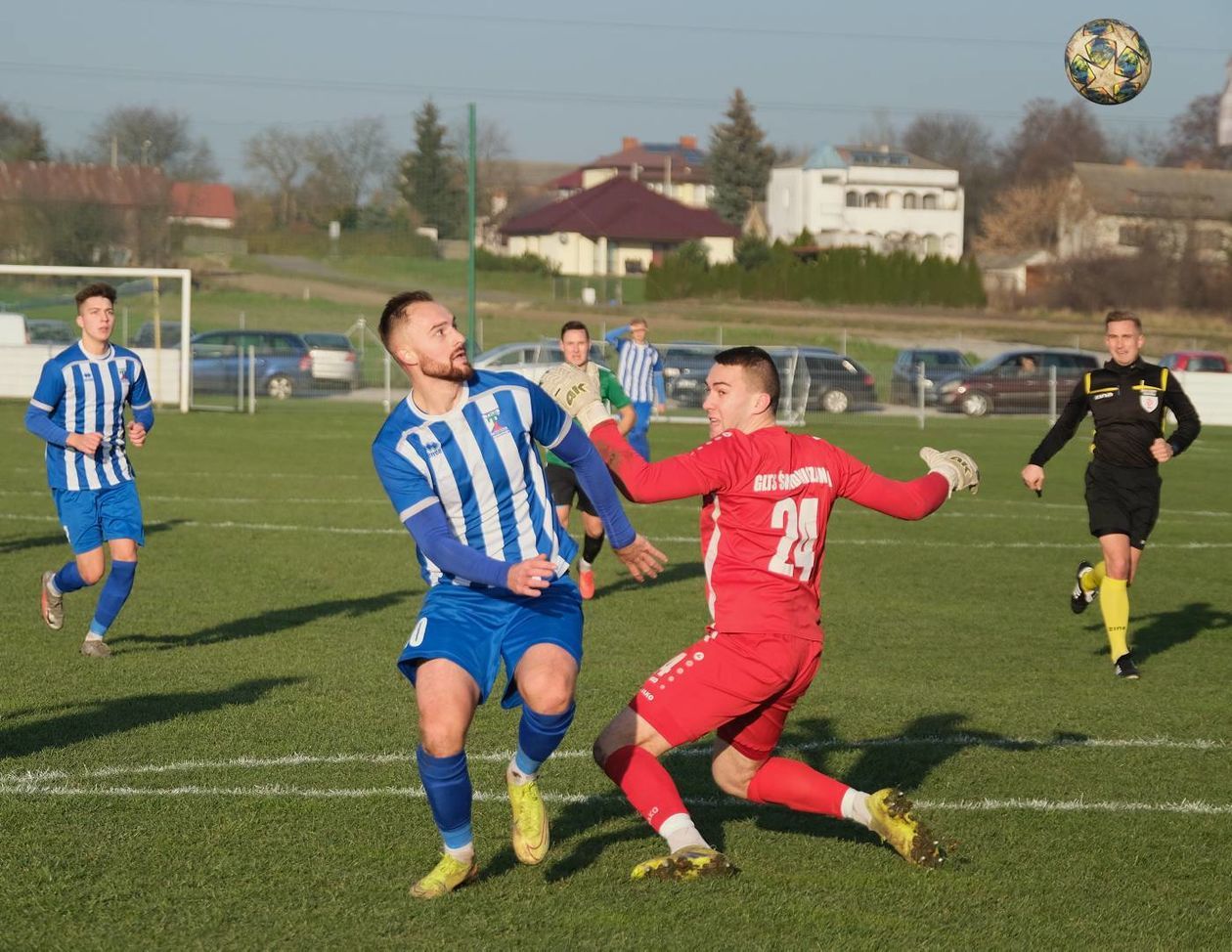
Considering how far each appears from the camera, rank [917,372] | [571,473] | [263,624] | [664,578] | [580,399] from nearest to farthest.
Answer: [580,399], [263,624], [571,473], [664,578], [917,372]

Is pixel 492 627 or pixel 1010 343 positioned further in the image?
pixel 1010 343

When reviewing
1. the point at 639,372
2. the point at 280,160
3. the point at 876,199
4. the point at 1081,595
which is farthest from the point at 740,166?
the point at 1081,595

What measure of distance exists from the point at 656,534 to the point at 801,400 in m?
18.7

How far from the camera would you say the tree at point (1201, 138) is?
9312 centimetres

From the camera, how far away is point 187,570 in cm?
1256

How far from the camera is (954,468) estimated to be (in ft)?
17.9

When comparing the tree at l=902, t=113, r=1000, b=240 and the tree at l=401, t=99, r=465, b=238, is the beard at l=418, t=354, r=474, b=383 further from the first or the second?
the tree at l=902, t=113, r=1000, b=240

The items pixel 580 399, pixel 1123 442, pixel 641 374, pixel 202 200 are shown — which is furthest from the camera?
pixel 202 200

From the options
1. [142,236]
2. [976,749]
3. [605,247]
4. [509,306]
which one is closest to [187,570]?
[976,749]

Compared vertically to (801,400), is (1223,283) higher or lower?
higher

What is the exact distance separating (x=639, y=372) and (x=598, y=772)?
1198cm

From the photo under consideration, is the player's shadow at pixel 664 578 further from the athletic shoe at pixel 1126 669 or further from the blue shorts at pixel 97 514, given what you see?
the blue shorts at pixel 97 514

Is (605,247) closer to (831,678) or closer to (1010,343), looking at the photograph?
(1010,343)

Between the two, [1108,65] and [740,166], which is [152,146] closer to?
[1108,65]
